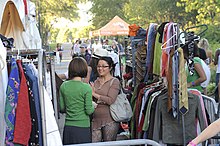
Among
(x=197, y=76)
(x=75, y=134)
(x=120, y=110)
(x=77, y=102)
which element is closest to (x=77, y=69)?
(x=77, y=102)

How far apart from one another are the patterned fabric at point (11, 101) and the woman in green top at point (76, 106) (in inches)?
55.4

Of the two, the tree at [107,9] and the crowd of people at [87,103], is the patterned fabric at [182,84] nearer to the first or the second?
the crowd of people at [87,103]

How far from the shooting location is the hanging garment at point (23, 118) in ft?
10.7

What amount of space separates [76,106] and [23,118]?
4.91 feet

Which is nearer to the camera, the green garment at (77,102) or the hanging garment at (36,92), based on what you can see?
the hanging garment at (36,92)

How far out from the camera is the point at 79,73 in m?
4.78

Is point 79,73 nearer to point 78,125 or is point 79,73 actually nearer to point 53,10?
point 78,125

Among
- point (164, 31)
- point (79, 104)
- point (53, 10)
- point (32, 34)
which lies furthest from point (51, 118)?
point (53, 10)

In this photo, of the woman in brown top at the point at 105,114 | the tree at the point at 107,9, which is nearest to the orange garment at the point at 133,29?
the woman in brown top at the point at 105,114

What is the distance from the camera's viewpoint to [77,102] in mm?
4730

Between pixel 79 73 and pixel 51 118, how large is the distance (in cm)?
126

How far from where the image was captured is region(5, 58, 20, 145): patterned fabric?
327 centimetres

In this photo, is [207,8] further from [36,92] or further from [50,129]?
[36,92]

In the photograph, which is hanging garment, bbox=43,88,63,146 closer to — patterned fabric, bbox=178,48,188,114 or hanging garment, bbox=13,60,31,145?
hanging garment, bbox=13,60,31,145
